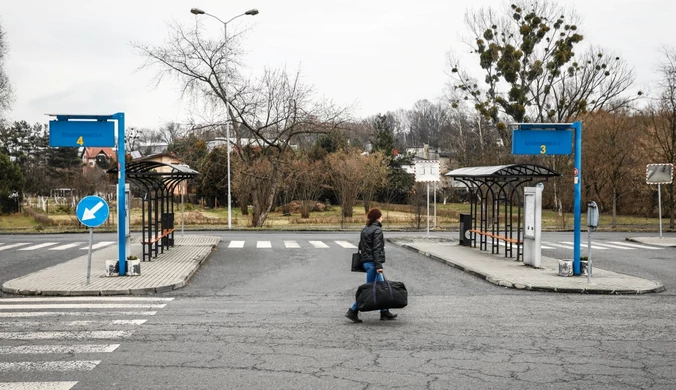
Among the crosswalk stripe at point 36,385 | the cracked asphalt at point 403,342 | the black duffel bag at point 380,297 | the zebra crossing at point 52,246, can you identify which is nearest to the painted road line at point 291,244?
the zebra crossing at point 52,246

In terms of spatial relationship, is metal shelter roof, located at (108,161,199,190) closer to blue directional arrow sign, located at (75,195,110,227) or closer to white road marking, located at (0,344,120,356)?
blue directional arrow sign, located at (75,195,110,227)

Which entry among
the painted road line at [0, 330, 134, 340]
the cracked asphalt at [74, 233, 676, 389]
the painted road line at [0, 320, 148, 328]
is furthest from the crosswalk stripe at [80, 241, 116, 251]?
the painted road line at [0, 330, 134, 340]

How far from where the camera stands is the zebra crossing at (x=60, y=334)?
265 inches

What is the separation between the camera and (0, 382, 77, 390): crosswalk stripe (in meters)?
6.23

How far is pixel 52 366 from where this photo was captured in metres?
7.06

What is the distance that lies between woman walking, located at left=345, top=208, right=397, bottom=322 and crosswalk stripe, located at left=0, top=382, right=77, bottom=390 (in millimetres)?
4484

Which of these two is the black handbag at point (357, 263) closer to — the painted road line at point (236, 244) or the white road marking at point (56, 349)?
the white road marking at point (56, 349)

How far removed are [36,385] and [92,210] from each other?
7.21 m

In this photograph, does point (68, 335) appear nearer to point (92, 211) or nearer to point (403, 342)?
point (403, 342)

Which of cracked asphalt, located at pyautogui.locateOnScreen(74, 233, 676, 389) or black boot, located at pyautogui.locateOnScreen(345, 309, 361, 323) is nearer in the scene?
cracked asphalt, located at pyautogui.locateOnScreen(74, 233, 676, 389)

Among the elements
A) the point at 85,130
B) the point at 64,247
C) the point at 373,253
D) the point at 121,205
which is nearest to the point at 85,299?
the point at 121,205

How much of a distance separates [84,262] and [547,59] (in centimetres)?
3769

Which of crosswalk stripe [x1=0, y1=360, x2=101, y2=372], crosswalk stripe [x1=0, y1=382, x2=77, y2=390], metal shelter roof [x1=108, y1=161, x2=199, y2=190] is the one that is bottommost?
crosswalk stripe [x1=0, y1=360, x2=101, y2=372]

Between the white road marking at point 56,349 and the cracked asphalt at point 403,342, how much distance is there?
23 cm
